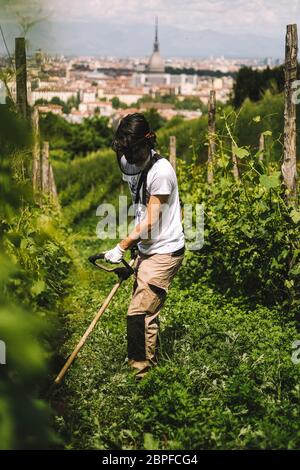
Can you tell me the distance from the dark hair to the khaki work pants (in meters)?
0.80

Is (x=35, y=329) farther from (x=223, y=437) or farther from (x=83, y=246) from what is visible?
(x=83, y=246)

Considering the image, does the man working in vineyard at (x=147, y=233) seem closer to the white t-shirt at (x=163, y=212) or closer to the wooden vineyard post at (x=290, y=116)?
the white t-shirt at (x=163, y=212)

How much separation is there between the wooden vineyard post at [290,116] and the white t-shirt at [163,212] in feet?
5.61

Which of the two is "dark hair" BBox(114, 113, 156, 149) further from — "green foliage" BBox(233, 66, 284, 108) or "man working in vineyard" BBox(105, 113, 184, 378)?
"green foliage" BBox(233, 66, 284, 108)

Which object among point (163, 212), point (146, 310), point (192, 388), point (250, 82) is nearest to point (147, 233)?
point (163, 212)

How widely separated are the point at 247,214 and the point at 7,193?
15.1 ft

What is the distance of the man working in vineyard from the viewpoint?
14.7 ft

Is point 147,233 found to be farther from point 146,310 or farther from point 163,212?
point 146,310

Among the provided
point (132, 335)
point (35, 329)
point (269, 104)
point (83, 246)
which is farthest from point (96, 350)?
point (269, 104)

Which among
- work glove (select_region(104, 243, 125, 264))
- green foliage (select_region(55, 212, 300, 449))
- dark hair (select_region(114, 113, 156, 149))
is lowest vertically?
green foliage (select_region(55, 212, 300, 449))

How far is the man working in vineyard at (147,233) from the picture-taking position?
448cm

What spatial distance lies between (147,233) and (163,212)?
186 mm

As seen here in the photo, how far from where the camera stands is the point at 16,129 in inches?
67.8

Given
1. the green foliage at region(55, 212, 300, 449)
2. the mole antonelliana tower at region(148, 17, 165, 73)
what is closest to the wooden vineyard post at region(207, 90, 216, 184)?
the green foliage at region(55, 212, 300, 449)
